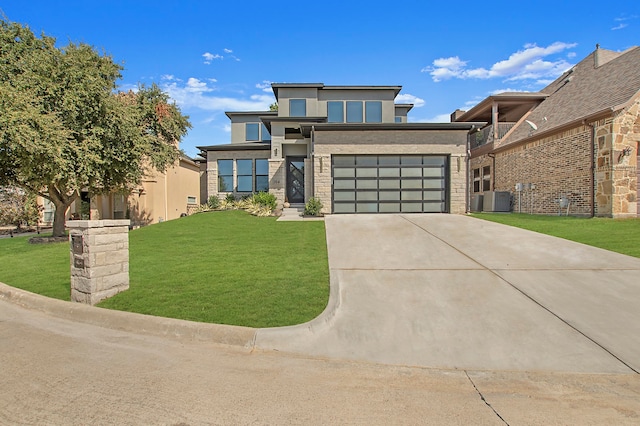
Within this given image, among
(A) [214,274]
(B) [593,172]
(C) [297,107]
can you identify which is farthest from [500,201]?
(A) [214,274]

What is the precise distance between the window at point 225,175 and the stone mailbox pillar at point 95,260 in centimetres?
1662

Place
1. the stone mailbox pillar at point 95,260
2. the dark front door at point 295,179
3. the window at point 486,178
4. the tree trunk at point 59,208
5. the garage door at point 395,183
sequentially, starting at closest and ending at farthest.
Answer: the stone mailbox pillar at point 95,260 → the tree trunk at point 59,208 → the garage door at point 395,183 → the dark front door at point 295,179 → the window at point 486,178

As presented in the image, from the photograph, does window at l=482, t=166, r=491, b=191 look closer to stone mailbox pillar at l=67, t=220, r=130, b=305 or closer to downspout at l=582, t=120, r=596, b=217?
downspout at l=582, t=120, r=596, b=217

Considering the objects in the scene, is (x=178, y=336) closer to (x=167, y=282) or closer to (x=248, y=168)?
(x=167, y=282)

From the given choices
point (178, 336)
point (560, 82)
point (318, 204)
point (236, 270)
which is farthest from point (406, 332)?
point (560, 82)

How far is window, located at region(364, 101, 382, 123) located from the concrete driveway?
16.3 meters

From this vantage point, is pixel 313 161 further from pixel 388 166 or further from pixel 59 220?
pixel 59 220

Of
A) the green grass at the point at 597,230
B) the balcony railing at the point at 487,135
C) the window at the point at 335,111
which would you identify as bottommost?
the green grass at the point at 597,230

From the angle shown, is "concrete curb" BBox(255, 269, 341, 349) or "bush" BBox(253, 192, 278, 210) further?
"bush" BBox(253, 192, 278, 210)

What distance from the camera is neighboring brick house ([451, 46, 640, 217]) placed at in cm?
1324

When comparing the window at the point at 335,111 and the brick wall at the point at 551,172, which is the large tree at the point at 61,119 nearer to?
the window at the point at 335,111

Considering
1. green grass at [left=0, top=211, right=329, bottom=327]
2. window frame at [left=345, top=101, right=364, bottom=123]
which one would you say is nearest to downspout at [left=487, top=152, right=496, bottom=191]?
window frame at [left=345, top=101, right=364, bottom=123]

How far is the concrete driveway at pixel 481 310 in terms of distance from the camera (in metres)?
4.18

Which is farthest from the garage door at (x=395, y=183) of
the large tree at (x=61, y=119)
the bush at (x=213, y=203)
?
the large tree at (x=61, y=119)
